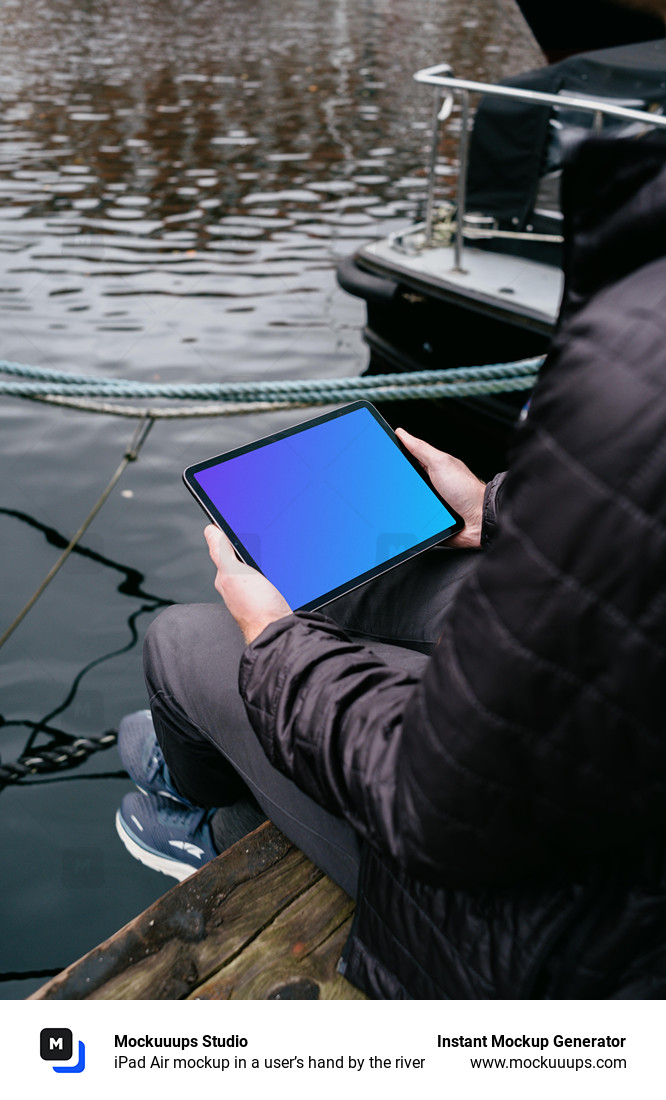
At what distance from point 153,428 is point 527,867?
4070mm

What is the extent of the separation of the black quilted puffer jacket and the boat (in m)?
3.33

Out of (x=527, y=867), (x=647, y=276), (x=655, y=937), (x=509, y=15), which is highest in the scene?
(x=509, y=15)

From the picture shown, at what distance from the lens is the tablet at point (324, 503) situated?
1539 mm

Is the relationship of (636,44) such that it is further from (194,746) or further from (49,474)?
(194,746)

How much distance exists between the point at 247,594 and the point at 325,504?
1.12 feet

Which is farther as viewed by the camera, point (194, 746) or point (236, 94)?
point (236, 94)

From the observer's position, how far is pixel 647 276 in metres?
0.78

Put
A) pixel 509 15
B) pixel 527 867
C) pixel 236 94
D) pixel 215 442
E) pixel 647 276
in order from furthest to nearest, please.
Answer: pixel 509 15 → pixel 236 94 → pixel 215 442 → pixel 527 867 → pixel 647 276

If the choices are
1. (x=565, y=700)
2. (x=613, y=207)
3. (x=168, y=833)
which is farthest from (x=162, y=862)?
(x=613, y=207)

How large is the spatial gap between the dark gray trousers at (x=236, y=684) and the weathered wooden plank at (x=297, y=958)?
7 cm
